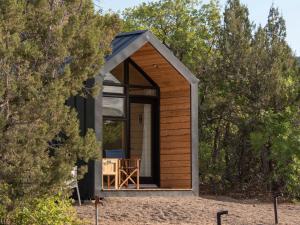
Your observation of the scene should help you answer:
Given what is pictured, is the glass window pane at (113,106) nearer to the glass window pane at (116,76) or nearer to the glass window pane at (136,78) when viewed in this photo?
the glass window pane at (116,76)

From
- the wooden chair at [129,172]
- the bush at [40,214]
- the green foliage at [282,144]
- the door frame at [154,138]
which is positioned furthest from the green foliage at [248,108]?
the bush at [40,214]

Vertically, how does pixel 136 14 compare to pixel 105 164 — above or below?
above

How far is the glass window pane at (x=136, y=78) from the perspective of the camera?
17016 mm

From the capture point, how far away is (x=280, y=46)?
19719mm

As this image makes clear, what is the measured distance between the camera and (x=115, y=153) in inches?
640

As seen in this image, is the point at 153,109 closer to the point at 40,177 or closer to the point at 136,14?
the point at 40,177

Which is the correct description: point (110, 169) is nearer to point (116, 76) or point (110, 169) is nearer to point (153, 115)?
point (116, 76)

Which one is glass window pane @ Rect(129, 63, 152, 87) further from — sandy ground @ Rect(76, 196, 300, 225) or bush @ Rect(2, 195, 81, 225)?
bush @ Rect(2, 195, 81, 225)

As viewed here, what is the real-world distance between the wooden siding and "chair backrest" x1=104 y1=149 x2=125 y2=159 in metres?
1.17

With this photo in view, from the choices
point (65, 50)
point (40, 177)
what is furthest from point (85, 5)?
point (40, 177)

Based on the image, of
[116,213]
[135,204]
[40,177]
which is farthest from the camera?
[135,204]

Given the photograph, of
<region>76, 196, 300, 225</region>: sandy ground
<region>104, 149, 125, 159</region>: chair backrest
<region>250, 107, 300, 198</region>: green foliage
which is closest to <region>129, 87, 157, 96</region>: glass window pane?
<region>104, 149, 125, 159</region>: chair backrest

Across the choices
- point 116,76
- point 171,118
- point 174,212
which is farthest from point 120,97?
point 174,212

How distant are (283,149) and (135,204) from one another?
5.73 metres
